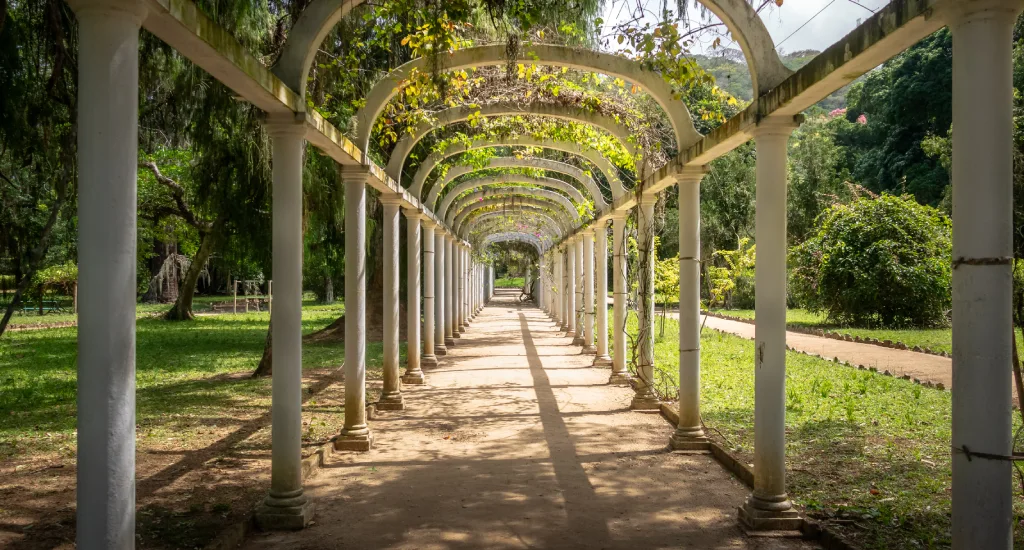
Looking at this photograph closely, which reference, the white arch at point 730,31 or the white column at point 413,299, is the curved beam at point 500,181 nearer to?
the white column at point 413,299

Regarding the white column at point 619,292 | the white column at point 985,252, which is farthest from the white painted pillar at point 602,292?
the white column at point 985,252

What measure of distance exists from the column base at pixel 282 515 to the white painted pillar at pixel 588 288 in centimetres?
860

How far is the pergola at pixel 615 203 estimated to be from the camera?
2637 millimetres

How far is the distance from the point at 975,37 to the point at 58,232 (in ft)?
80.7

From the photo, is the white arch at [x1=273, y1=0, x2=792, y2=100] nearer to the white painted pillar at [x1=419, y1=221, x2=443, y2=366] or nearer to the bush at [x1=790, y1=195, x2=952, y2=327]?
the white painted pillar at [x1=419, y1=221, x2=443, y2=366]

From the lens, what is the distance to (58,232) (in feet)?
73.8

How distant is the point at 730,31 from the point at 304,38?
8.67ft

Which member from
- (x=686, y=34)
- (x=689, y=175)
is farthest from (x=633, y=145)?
(x=686, y=34)

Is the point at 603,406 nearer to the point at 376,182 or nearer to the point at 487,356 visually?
the point at 376,182

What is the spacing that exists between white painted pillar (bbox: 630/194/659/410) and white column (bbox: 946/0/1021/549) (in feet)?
19.3

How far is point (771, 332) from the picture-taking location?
4.64 meters

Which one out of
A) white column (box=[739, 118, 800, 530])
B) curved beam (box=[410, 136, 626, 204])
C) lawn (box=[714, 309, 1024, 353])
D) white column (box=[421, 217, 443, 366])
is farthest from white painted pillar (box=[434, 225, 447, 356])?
white column (box=[739, 118, 800, 530])

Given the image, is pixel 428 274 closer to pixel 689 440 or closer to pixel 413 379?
pixel 413 379

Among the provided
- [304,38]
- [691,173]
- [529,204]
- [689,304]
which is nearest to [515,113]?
[691,173]
